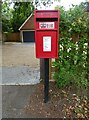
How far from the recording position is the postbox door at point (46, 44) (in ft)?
11.6

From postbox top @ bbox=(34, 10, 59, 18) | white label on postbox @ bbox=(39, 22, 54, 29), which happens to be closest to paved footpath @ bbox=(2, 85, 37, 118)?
white label on postbox @ bbox=(39, 22, 54, 29)

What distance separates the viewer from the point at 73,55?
4.21 m

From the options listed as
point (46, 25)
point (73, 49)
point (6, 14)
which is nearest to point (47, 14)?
point (46, 25)

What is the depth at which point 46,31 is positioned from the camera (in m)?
3.52

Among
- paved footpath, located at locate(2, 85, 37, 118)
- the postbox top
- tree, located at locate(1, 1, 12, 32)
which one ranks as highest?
tree, located at locate(1, 1, 12, 32)

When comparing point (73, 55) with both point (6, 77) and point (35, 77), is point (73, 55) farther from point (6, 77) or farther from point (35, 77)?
point (6, 77)

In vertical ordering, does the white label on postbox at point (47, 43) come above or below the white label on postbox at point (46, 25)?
below

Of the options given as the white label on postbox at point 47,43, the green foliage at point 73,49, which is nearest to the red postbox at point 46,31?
the white label on postbox at point 47,43

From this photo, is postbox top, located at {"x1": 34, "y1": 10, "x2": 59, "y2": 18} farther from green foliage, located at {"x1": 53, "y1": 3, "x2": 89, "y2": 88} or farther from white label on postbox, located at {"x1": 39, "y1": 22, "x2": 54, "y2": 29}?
green foliage, located at {"x1": 53, "y1": 3, "x2": 89, "y2": 88}

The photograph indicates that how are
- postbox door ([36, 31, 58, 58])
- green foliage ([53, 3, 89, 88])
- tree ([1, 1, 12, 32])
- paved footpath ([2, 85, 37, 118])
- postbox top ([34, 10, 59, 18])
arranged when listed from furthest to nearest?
tree ([1, 1, 12, 32]), green foliage ([53, 3, 89, 88]), postbox door ([36, 31, 58, 58]), postbox top ([34, 10, 59, 18]), paved footpath ([2, 85, 37, 118])

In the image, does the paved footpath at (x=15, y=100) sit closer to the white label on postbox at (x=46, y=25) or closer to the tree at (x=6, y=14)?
the white label on postbox at (x=46, y=25)

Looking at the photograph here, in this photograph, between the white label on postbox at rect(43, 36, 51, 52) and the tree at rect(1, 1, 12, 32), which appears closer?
the white label on postbox at rect(43, 36, 51, 52)

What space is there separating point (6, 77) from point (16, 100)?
164 cm

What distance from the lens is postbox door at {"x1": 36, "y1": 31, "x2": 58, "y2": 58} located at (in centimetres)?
354
